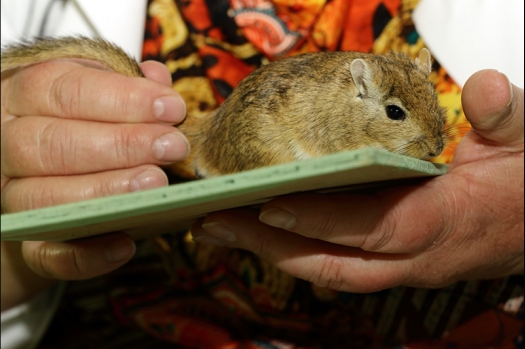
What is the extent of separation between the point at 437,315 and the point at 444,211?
0.54m

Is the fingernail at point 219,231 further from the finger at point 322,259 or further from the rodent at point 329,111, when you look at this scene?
the rodent at point 329,111

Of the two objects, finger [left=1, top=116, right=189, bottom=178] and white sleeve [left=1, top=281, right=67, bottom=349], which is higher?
finger [left=1, top=116, right=189, bottom=178]

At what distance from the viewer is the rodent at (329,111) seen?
3.03 ft

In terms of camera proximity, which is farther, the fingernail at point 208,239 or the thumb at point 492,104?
the fingernail at point 208,239

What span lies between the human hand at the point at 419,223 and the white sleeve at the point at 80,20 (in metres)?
0.59

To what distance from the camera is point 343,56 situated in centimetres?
99

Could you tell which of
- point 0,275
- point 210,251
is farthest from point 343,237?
point 0,275

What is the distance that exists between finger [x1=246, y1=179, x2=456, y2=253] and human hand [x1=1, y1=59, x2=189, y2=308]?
0.87 ft

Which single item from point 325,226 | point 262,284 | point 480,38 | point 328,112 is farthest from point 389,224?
point 262,284

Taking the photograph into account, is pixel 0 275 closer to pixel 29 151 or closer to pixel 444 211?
pixel 29 151

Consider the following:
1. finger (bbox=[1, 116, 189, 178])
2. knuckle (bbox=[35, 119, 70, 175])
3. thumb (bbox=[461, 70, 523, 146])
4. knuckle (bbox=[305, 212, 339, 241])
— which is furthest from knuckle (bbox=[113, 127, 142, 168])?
thumb (bbox=[461, 70, 523, 146])

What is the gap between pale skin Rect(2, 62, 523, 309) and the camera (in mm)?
864

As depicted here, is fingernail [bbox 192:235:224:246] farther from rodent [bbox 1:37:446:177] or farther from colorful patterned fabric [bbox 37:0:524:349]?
colorful patterned fabric [bbox 37:0:524:349]

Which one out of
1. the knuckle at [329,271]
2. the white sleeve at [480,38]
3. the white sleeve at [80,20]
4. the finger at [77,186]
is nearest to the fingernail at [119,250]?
the finger at [77,186]
